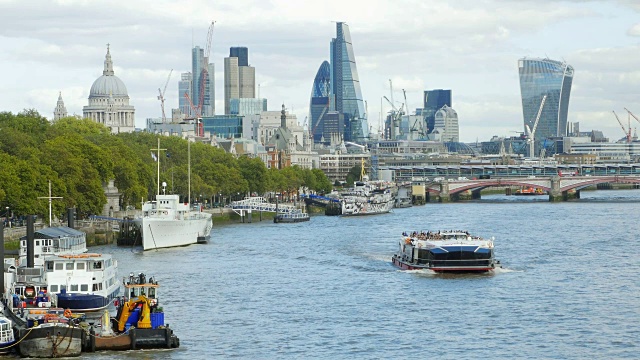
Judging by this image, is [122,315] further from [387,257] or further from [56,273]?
[387,257]

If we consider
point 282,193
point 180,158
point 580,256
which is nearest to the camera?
point 580,256

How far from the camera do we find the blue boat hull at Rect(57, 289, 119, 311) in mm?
54250

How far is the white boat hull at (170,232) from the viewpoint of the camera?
291 ft

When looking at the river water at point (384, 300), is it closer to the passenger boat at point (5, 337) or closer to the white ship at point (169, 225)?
the white ship at point (169, 225)

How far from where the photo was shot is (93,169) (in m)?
102

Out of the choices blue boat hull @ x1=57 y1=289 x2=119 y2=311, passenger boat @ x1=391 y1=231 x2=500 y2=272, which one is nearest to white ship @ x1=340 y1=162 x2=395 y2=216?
passenger boat @ x1=391 y1=231 x2=500 y2=272

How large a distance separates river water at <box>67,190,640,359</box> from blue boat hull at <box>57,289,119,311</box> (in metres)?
2.66

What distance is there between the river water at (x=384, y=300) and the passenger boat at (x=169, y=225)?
4.01 feet

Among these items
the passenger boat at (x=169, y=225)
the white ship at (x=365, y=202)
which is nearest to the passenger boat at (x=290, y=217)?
the white ship at (x=365, y=202)

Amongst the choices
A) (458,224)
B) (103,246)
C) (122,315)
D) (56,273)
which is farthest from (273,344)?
(458,224)

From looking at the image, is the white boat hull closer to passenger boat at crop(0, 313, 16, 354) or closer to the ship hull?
the ship hull

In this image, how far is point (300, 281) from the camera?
6869cm

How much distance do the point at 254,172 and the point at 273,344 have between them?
10860cm

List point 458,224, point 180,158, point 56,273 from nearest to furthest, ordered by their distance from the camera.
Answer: point 56,273 < point 458,224 < point 180,158
